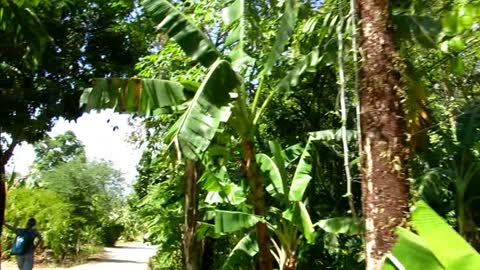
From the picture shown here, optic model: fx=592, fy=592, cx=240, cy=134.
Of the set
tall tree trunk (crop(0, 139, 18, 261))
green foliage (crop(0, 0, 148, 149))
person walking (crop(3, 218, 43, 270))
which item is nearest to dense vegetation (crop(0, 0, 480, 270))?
green foliage (crop(0, 0, 148, 149))

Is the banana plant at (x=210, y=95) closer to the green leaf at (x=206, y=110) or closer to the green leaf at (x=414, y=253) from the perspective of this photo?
the green leaf at (x=206, y=110)

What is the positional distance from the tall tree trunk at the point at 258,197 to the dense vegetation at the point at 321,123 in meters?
0.02

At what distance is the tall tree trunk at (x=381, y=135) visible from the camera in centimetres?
403

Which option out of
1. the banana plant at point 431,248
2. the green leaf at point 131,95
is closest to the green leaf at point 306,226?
the green leaf at point 131,95

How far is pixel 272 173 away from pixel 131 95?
236 centimetres

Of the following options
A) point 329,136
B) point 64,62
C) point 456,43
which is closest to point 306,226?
point 329,136

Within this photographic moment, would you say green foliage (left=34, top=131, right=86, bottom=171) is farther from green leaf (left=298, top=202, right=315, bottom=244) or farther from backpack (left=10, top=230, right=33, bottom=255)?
green leaf (left=298, top=202, right=315, bottom=244)

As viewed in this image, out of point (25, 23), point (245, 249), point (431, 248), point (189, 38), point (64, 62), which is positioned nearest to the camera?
point (431, 248)

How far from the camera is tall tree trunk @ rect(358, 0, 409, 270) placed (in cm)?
403

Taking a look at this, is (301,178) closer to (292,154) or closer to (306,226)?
(306,226)

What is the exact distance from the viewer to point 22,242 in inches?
458

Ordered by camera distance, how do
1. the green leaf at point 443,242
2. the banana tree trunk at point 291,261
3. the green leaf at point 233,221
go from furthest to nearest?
1. the banana tree trunk at point 291,261
2. the green leaf at point 233,221
3. the green leaf at point 443,242

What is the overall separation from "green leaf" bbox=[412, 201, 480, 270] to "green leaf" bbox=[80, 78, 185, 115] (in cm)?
380

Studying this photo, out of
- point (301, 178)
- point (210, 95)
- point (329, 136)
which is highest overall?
point (210, 95)
